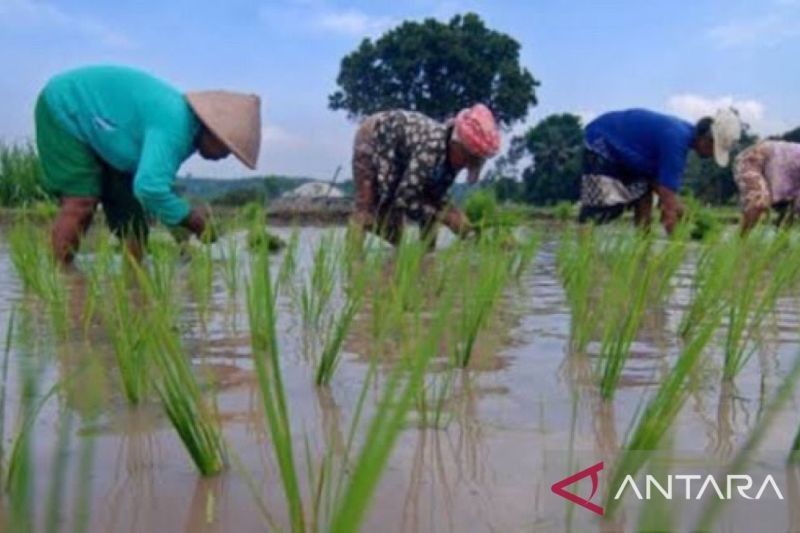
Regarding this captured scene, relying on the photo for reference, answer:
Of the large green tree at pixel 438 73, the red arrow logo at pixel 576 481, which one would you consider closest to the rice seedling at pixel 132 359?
the red arrow logo at pixel 576 481

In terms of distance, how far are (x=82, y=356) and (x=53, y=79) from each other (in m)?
1.69

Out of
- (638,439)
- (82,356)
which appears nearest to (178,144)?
(82,356)

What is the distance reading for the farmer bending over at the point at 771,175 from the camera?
4.80 m

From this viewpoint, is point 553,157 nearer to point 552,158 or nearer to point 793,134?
point 552,158

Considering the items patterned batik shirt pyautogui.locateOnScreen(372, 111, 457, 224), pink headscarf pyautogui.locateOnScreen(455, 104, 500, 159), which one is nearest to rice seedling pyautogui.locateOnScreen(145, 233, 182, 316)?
pink headscarf pyautogui.locateOnScreen(455, 104, 500, 159)

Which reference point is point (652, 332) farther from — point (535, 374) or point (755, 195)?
point (755, 195)

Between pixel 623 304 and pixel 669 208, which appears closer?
pixel 623 304

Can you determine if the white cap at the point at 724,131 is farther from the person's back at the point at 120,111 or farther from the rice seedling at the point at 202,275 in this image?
the rice seedling at the point at 202,275

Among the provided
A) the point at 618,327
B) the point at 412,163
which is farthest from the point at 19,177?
the point at 618,327

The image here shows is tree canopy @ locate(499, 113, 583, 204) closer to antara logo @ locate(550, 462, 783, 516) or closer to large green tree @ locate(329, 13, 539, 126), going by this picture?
large green tree @ locate(329, 13, 539, 126)

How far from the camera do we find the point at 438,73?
81.5ft

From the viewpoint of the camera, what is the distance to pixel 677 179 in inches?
155

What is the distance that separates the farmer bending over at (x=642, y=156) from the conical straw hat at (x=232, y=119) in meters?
1.86

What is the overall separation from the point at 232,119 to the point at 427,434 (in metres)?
1.86
